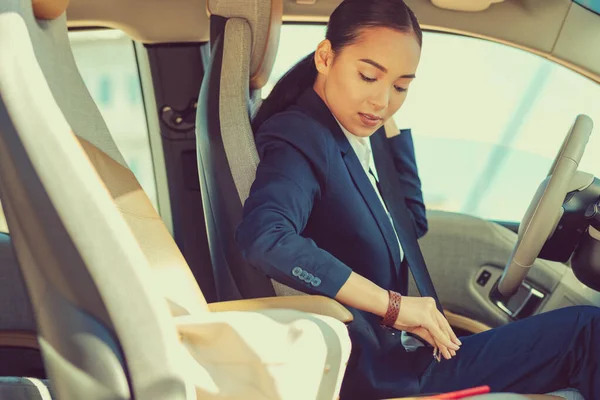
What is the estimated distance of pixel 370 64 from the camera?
130 cm

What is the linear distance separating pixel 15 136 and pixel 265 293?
66 centimetres

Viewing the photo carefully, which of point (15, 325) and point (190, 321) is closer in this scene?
point (190, 321)

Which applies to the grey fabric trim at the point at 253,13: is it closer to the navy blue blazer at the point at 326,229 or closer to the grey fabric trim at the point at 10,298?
the navy blue blazer at the point at 326,229

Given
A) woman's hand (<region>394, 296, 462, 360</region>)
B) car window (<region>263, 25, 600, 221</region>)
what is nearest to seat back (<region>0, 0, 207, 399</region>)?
woman's hand (<region>394, 296, 462, 360</region>)

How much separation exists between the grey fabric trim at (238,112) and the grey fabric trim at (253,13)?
0.04 feet

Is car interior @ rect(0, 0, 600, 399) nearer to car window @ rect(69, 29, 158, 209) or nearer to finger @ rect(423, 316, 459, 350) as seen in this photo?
car window @ rect(69, 29, 158, 209)

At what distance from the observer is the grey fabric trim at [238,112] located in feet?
4.46

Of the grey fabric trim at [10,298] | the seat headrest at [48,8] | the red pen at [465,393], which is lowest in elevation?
the grey fabric trim at [10,298]

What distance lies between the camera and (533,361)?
4.63 feet

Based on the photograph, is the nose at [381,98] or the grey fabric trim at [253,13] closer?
the nose at [381,98]

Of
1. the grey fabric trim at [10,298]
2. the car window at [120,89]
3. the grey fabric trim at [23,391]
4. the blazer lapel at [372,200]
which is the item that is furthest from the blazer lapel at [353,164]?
the grey fabric trim at [10,298]

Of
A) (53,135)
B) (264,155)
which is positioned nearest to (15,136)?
(53,135)

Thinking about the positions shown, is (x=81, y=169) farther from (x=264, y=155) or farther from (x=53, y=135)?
(x=264, y=155)

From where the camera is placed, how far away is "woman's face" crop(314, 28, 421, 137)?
4.28 ft
